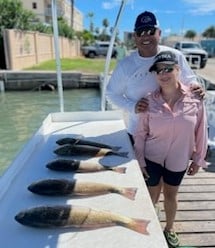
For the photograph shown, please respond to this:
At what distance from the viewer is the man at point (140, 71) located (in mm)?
2297

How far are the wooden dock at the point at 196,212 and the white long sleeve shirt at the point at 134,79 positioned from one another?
3.22 ft

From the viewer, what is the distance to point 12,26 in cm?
2158

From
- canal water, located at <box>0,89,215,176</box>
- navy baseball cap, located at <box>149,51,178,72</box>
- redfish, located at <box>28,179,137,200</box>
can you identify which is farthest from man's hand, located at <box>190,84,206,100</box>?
canal water, located at <box>0,89,215,176</box>

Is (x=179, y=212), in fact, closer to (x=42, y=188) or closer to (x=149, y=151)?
(x=149, y=151)

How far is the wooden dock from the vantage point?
276cm

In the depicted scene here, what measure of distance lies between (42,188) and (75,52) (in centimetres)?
3880

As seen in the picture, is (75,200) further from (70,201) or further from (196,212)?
(196,212)

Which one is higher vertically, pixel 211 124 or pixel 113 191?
pixel 113 191

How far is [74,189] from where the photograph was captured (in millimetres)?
1830

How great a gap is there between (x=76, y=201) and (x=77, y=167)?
1.41ft

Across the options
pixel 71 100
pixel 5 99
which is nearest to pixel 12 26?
pixel 5 99

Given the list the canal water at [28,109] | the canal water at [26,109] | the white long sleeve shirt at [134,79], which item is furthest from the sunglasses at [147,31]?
the canal water at [26,109]

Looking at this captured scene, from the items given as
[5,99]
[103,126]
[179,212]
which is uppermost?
[103,126]

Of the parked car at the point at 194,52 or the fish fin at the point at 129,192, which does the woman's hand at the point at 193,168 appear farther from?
the parked car at the point at 194,52
